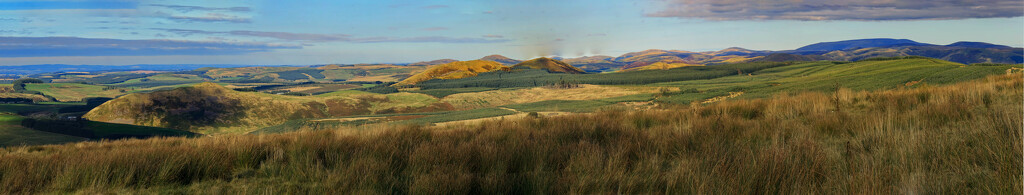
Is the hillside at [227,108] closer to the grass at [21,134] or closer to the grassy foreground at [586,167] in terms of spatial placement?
the grass at [21,134]

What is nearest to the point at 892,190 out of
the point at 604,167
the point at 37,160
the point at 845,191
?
the point at 845,191

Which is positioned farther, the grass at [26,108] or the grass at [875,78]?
the grass at [26,108]

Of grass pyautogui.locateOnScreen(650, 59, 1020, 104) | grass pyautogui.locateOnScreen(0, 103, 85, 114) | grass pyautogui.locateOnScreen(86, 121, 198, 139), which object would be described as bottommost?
grass pyautogui.locateOnScreen(86, 121, 198, 139)

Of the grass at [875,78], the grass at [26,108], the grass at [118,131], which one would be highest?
the grass at [875,78]

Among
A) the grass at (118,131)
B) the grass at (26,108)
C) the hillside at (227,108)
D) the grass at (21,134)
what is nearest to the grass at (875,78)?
the grass at (21,134)

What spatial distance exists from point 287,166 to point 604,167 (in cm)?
303

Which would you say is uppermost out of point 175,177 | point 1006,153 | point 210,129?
point 1006,153

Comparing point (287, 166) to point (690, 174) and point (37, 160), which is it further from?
point (690, 174)

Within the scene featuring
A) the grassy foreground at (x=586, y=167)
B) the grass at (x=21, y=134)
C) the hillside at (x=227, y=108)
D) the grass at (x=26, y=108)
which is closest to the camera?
the grassy foreground at (x=586, y=167)

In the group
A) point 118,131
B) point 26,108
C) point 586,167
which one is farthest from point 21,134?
point 586,167

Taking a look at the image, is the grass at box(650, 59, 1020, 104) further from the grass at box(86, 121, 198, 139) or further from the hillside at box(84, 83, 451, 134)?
the grass at box(86, 121, 198, 139)

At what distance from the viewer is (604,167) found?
3.87 m

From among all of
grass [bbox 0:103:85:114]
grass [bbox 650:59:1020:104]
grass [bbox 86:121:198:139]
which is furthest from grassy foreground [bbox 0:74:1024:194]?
grass [bbox 0:103:85:114]

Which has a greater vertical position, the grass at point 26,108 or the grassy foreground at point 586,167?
the grassy foreground at point 586,167
